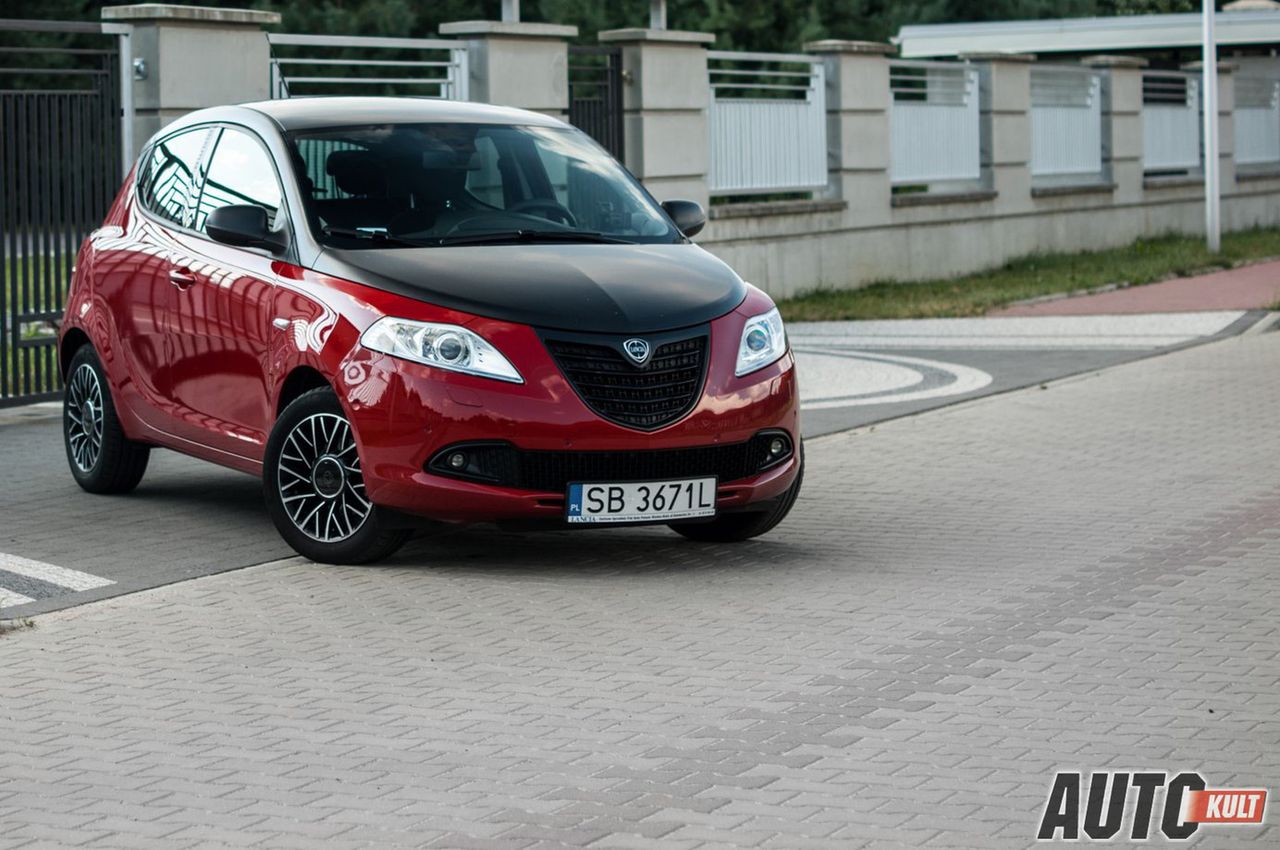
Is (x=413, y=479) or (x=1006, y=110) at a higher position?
(x=1006, y=110)

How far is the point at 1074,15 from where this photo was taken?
53062mm

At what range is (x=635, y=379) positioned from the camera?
7992 millimetres

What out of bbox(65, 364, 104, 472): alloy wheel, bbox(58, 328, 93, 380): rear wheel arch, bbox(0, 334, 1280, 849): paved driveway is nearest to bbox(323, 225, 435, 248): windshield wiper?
bbox(0, 334, 1280, 849): paved driveway

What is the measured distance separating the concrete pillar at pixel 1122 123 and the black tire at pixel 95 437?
21377mm

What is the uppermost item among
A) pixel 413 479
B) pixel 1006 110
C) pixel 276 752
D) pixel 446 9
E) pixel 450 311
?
Result: pixel 446 9

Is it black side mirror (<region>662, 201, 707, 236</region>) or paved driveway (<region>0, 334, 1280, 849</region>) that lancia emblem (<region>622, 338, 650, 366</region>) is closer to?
paved driveway (<region>0, 334, 1280, 849</region>)

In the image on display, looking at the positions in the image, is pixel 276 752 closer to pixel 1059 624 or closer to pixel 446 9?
pixel 1059 624

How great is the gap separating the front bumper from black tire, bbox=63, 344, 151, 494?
2.40m

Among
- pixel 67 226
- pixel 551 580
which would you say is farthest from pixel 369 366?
pixel 67 226

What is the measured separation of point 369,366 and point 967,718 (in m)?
2.93

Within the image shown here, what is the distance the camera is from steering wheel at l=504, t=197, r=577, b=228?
29.6 feet

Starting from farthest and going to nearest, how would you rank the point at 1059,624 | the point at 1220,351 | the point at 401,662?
the point at 1220,351, the point at 1059,624, the point at 401,662

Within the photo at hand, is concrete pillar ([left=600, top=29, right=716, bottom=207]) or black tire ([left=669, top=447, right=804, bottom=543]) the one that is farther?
concrete pillar ([left=600, top=29, right=716, bottom=207])

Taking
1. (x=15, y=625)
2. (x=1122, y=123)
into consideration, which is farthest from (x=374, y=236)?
(x=1122, y=123)
